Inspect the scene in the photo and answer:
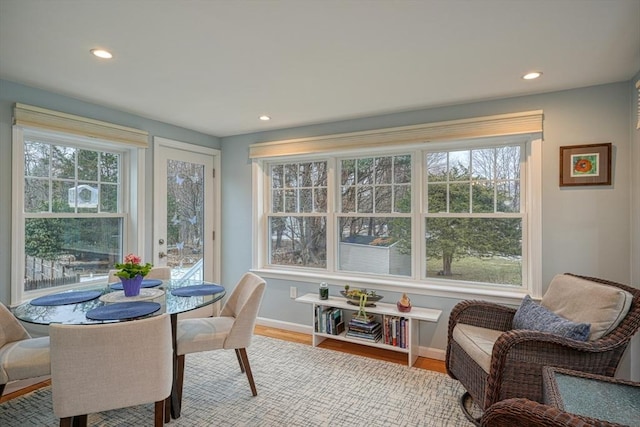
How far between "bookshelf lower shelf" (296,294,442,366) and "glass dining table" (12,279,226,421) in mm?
1212

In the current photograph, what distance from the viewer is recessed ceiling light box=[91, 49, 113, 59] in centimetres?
205

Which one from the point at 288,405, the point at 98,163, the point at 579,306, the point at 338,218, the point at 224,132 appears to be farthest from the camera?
the point at 224,132

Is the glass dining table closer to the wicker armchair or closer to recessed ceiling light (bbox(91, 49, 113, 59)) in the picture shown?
recessed ceiling light (bbox(91, 49, 113, 59))

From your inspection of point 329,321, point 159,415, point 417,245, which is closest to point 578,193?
point 417,245

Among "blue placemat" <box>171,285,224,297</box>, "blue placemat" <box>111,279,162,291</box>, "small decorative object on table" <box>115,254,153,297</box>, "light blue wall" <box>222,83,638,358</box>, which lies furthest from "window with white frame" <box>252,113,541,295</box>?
"small decorative object on table" <box>115,254,153,297</box>

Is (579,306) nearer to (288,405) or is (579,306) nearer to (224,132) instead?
(288,405)

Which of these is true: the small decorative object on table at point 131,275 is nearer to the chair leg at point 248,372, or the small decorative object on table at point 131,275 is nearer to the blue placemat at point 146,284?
the blue placemat at point 146,284

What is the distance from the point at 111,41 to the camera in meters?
1.94

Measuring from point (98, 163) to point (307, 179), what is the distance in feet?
7.02

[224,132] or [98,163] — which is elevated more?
[224,132]

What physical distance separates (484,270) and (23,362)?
11.3 feet

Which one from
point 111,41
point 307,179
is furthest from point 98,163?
point 307,179

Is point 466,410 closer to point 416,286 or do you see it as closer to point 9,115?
point 416,286

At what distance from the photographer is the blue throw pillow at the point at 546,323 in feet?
6.17
